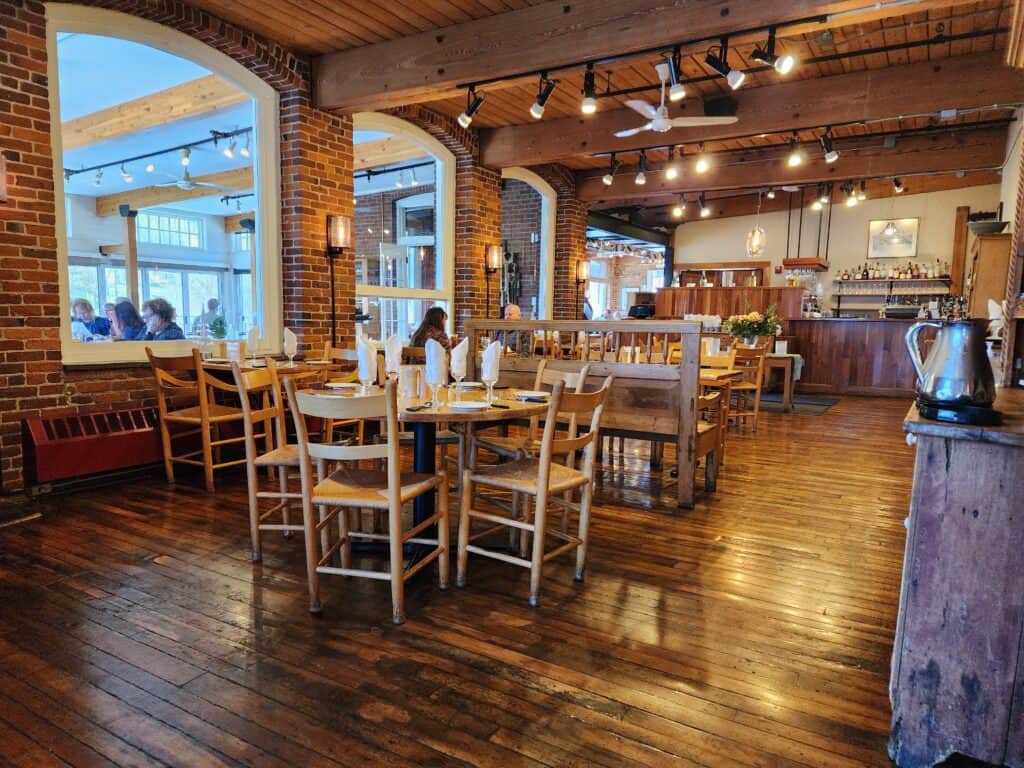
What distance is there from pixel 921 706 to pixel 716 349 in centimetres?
428

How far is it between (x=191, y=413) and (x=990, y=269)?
7085 mm

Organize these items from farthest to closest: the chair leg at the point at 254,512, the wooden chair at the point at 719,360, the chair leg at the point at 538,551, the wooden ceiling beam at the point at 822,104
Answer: the wooden chair at the point at 719,360
the wooden ceiling beam at the point at 822,104
the chair leg at the point at 254,512
the chair leg at the point at 538,551

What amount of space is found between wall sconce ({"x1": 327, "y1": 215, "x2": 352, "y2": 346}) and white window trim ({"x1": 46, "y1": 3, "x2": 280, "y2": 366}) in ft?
1.39

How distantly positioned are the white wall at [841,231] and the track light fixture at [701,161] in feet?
15.9

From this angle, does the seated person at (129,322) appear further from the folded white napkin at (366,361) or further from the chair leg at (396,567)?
the chair leg at (396,567)

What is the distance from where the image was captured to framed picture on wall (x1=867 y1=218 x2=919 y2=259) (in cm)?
1103

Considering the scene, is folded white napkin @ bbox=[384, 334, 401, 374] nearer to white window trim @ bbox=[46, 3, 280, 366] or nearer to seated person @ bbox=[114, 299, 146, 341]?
white window trim @ bbox=[46, 3, 280, 366]

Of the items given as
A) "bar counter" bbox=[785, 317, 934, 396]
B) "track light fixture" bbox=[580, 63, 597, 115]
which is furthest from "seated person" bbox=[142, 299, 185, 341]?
"bar counter" bbox=[785, 317, 934, 396]

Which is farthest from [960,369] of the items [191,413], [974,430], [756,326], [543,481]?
[756,326]

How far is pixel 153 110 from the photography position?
5863 millimetres

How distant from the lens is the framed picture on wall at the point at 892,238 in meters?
11.0

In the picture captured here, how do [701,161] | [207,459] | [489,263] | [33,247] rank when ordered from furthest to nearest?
1. [489,263]
2. [701,161]
3. [207,459]
4. [33,247]

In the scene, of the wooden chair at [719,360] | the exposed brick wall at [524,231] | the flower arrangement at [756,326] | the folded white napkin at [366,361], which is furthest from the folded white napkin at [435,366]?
the exposed brick wall at [524,231]

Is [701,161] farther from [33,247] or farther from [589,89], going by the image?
[33,247]
